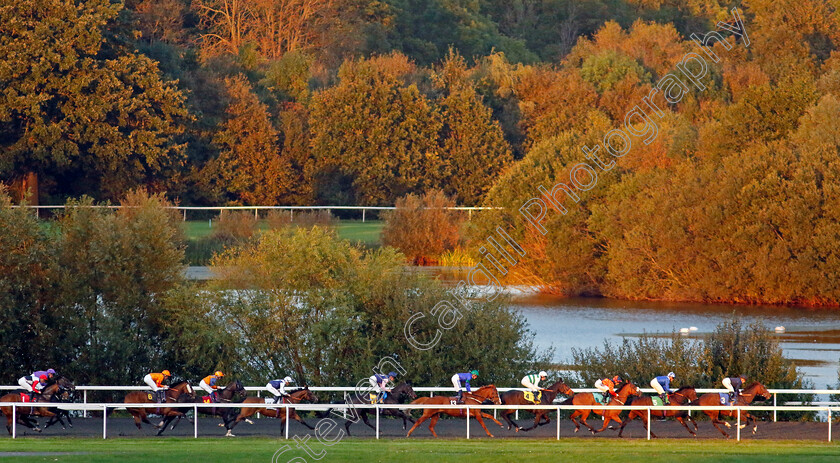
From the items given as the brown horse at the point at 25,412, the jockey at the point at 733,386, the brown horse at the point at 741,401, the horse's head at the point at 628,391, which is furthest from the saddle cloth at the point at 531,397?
the brown horse at the point at 25,412

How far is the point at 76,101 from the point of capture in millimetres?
62750

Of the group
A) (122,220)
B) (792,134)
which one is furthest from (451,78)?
(122,220)

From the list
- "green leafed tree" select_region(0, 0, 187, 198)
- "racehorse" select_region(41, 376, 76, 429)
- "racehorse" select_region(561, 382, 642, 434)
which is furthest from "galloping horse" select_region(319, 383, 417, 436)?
"green leafed tree" select_region(0, 0, 187, 198)

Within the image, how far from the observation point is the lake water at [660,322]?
114 ft

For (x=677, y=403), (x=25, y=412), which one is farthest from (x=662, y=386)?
(x=25, y=412)

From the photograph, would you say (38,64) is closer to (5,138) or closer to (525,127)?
(5,138)

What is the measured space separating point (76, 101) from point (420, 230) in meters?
18.5

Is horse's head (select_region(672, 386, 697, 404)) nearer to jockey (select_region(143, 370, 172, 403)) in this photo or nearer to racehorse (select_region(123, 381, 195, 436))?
racehorse (select_region(123, 381, 195, 436))

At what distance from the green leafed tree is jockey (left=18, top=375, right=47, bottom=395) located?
42071mm

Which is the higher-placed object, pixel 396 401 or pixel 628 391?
pixel 628 391

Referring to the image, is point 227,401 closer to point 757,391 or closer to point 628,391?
point 628,391

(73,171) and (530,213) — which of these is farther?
(73,171)

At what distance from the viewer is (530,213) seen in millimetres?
55938

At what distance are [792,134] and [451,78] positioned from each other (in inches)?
1194
